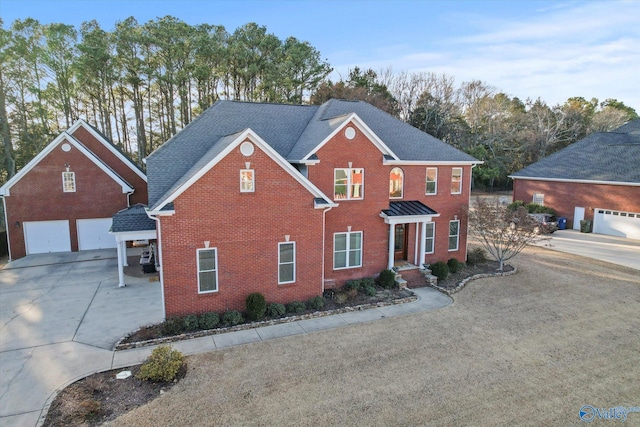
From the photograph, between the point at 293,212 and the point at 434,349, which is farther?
the point at 293,212

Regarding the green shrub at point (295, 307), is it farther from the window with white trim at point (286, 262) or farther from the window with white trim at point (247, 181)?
the window with white trim at point (247, 181)

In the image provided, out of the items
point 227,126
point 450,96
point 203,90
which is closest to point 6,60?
point 203,90

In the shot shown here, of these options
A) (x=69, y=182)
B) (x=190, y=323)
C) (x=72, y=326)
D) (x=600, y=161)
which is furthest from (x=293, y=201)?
(x=600, y=161)

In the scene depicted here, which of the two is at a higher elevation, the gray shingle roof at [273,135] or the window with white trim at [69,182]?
the gray shingle roof at [273,135]

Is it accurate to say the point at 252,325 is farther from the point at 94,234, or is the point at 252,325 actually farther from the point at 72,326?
the point at 94,234

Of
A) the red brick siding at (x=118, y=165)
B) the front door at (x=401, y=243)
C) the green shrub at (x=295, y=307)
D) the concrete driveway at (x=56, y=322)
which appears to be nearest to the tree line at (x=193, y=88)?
the red brick siding at (x=118, y=165)

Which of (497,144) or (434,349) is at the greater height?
(497,144)

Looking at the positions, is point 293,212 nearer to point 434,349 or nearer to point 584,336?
point 434,349
